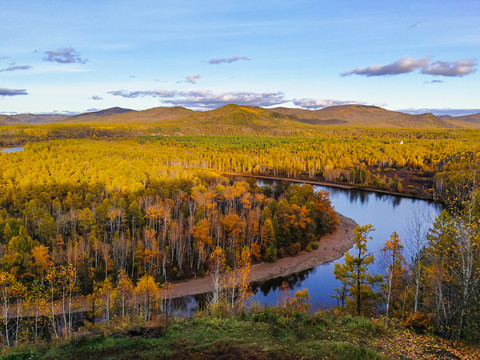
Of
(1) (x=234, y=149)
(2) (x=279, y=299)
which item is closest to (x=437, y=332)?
(2) (x=279, y=299)

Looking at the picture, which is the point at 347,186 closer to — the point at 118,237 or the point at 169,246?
the point at 169,246

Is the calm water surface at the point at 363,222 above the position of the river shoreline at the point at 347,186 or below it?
below

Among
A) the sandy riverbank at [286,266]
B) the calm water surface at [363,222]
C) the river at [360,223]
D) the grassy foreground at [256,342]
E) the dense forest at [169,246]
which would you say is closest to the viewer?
the grassy foreground at [256,342]

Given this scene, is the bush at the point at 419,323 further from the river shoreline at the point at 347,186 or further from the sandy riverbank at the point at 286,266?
the river shoreline at the point at 347,186

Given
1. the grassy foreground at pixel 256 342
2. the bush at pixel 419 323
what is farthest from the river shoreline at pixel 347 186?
the grassy foreground at pixel 256 342

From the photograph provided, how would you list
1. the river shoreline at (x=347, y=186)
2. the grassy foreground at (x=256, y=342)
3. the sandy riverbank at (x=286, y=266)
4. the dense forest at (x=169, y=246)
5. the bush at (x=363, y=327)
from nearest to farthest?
the grassy foreground at (x=256, y=342), the bush at (x=363, y=327), the dense forest at (x=169, y=246), the sandy riverbank at (x=286, y=266), the river shoreline at (x=347, y=186)

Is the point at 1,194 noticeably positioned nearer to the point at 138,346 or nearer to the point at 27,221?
the point at 27,221
